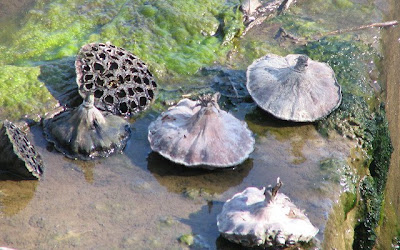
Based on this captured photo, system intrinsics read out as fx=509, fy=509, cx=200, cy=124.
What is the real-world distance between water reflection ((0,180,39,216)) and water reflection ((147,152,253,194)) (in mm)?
956

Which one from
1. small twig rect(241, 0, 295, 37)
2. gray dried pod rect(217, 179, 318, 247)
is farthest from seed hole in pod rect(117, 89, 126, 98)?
small twig rect(241, 0, 295, 37)

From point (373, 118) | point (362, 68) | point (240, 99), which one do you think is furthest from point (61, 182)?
point (362, 68)

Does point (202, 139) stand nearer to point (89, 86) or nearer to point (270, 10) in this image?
point (89, 86)

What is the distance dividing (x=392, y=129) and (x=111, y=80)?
3083mm

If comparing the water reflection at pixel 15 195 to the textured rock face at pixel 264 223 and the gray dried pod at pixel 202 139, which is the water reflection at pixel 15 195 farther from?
the textured rock face at pixel 264 223

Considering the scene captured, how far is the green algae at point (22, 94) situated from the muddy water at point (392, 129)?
350cm

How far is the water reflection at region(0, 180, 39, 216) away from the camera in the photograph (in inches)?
148

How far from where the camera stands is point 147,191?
401 centimetres

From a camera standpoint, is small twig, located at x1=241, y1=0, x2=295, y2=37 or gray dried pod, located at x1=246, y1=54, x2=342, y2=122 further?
small twig, located at x1=241, y1=0, x2=295, y2=37

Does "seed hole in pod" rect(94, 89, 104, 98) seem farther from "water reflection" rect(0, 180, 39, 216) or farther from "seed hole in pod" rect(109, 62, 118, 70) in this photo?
"water reflection" rect(0, 180, 39, 216)

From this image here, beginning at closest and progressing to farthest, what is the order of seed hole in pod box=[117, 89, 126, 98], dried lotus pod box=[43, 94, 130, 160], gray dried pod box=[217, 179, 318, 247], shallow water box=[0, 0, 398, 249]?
1. gray dried pod box=[217, 179, 318, 247]
2. shallow water box=[0, 0, 398, 249]
3. dried lotus pod box=[43, 94, 130, 160]
4. seed hole in pod box=[117, 89, 126, 98]

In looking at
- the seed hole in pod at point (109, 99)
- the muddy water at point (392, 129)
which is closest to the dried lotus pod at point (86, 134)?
the seed hole in pod at point (109, 99)

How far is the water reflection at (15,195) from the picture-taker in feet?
12.3

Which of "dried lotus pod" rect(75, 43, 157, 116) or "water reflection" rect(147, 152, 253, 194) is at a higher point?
"dried lotus pod" rect(75, 43, 157, 116)
